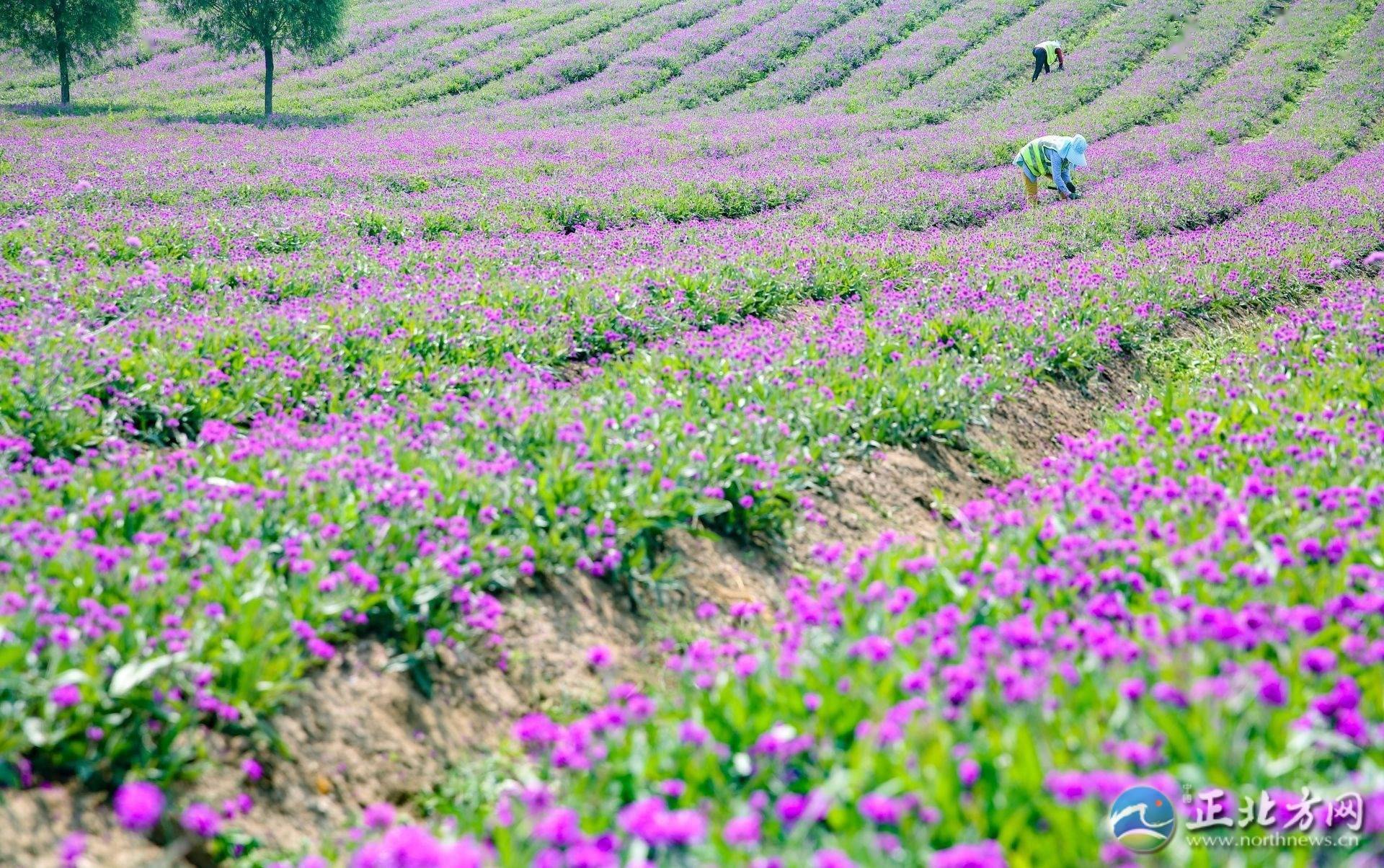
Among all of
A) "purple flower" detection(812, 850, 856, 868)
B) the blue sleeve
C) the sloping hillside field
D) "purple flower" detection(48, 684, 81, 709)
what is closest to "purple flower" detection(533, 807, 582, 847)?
the sloping hillside field

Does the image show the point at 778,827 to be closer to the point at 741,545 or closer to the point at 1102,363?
the point at 741,545

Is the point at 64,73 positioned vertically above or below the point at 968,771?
above

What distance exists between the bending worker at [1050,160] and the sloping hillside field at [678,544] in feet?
12.2

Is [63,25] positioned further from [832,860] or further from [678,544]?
[832,860]

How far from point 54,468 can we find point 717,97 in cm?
3249

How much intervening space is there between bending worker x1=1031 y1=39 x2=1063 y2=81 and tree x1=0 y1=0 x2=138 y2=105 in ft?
107

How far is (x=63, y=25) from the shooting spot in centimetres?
3406

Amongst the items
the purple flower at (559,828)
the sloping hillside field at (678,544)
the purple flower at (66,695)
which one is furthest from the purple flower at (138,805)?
the purple flower at (559,828)

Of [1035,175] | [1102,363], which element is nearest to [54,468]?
[1102,363]

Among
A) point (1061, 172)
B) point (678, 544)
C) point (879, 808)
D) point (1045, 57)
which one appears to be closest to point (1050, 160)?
point (1061, 172)

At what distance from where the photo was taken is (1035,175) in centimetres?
1856

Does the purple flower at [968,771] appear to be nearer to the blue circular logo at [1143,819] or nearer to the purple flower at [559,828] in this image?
the blue circular logo at [1143,819]

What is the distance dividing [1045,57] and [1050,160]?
61.7ft

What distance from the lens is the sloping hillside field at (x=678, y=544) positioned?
2709mm
